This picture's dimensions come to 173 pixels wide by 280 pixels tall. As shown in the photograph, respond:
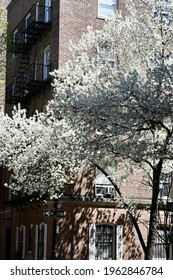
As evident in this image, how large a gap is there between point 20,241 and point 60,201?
7279 millimetres

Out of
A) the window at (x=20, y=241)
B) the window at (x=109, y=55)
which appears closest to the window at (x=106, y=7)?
the window at (x=109, y=55)

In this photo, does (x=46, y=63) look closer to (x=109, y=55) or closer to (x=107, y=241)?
(x=107, y=241)

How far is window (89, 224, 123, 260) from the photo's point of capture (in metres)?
28.9

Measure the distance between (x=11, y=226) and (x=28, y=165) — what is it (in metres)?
12.5

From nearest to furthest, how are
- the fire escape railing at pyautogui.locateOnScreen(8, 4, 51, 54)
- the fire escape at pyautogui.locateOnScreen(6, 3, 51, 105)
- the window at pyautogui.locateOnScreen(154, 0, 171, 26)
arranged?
the window at pyautogui.locateOnScreen(154, 0, 171, 26) → the fire escape at pyautogui.locateOnScreen(6, 3, 51, 105) → the fire escape railing at pyautogui.locateOnScreen(8, 4, 51, 54)

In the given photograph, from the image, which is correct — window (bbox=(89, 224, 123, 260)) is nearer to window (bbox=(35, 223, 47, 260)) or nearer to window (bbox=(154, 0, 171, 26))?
window (bbox=(35, 223, 47, 260))

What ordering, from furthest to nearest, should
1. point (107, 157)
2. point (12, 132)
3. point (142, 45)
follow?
1. point (12, 132)
2. point (107, 157)
3. point (142, 45)

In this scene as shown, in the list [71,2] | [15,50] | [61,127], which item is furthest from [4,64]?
[61,127]

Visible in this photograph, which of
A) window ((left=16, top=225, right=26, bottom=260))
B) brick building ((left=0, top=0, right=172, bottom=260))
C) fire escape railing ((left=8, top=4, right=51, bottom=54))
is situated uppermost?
fire escape railing ((left=8, top=4, right=51, bottom=54))

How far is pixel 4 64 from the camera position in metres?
44.9

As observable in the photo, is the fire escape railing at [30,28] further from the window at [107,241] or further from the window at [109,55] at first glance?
the window at [107,241]

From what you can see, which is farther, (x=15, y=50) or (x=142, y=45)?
(x=15, y=50)

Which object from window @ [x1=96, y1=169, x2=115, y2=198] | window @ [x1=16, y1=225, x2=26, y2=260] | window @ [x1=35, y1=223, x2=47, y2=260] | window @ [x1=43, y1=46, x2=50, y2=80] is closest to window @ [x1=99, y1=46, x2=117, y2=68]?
window @ [x1=96, y1=169, x2=115, y2=198]

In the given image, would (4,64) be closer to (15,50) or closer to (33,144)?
(15,50)
